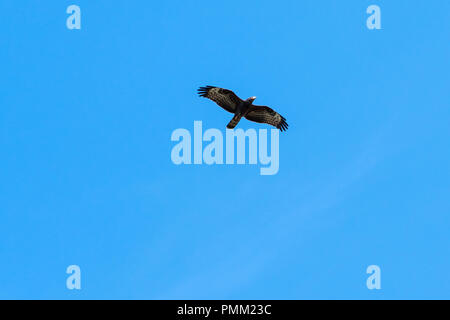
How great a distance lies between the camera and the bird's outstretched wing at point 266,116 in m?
29.5

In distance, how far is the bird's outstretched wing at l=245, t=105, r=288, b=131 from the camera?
29.5 meters

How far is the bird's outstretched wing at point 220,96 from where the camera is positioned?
1126 inches

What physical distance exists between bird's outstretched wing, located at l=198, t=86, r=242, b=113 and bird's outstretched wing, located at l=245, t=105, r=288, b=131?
0.84 metres

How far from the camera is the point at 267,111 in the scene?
2969 cm

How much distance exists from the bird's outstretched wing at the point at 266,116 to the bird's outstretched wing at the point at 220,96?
841 mm

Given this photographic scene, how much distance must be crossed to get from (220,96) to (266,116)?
219 centimetres

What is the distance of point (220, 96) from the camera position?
2867cm

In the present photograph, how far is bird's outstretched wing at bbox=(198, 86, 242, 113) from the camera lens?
28.6 m

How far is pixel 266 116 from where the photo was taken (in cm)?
2984
